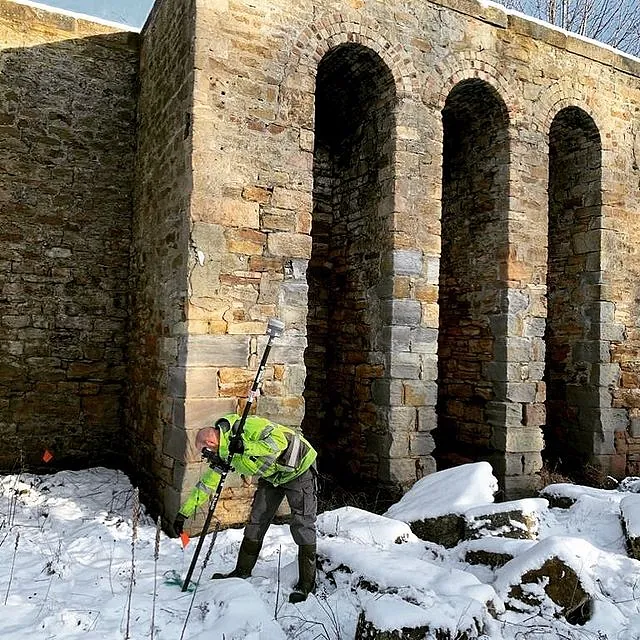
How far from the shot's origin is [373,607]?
10.6 ft

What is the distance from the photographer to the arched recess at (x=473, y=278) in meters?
6.96

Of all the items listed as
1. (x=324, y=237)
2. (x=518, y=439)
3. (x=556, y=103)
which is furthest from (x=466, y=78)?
(x=518, y=439)

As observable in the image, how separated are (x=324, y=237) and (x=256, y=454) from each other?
4286 mm

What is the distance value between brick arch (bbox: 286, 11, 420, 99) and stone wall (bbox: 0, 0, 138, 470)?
2692 mm

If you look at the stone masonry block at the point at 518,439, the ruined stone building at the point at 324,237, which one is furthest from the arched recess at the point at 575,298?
the stone masonry block at the point at 518,439

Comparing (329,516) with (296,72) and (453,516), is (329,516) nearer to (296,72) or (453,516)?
(453,516)

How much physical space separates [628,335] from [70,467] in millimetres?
7057

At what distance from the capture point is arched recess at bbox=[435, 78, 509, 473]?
6957 millimetres

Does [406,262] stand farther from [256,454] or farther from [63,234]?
[63,234]

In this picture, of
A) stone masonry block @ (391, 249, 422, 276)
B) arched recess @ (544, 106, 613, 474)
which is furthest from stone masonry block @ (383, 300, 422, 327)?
arched recess @ (544, 106, 613, 474)

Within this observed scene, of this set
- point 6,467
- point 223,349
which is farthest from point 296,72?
point 6,467

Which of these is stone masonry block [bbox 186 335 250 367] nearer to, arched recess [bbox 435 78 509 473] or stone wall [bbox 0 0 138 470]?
stone wall [bbox 0 0 138 470]

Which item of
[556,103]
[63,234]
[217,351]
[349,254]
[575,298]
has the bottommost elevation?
[217,351]

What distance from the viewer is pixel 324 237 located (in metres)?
7.63
